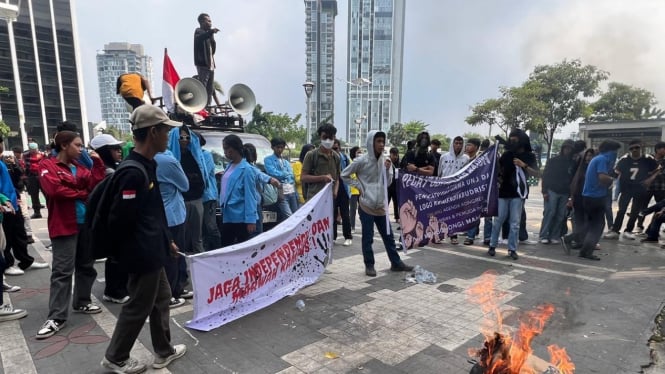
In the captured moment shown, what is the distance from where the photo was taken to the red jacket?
3.53 metres

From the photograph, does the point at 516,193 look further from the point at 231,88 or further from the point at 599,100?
the point at 599,100

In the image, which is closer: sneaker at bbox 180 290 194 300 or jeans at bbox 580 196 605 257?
sneaker at bbox 180 290 194 300

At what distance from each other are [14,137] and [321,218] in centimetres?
5716

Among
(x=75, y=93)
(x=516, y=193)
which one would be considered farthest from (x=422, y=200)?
(x=75, y=93)

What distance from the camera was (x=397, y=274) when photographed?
523cm

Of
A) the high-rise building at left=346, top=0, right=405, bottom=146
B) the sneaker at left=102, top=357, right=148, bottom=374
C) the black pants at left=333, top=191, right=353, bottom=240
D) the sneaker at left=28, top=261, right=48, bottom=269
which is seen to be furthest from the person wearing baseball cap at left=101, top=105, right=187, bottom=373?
the high-rise building at left=346, top=0, right=405, bottom=146

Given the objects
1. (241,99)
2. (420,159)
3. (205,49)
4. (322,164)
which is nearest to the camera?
(322,164)

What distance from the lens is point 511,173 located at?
609cm

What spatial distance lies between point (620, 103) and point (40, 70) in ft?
224

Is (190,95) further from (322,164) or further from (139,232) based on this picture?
(139,232)

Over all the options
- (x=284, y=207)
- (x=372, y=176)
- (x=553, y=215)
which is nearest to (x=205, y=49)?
(x=284, y=207)

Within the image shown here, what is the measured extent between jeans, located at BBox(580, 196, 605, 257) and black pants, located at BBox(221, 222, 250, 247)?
5232 mm

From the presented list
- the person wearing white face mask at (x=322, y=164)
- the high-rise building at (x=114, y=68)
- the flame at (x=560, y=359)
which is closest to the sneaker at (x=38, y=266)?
the person wearing white face mask at (x=322, y=164)

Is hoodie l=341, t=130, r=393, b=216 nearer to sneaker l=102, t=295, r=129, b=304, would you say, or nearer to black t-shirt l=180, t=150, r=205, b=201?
black t-shirt l=180, t=150, r=205, b=201
